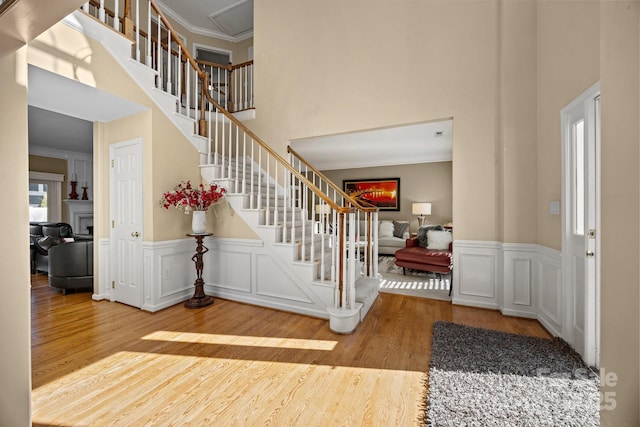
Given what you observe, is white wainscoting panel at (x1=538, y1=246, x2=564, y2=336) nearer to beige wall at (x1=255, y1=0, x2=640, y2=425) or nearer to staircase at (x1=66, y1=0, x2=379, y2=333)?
beige wall at (x1=255, y1=0, x2=640, y2=425)

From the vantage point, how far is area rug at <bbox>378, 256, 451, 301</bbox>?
3.91 meters

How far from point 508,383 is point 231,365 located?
1.96 metres

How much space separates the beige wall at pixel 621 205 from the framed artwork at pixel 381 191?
6659 millimetres

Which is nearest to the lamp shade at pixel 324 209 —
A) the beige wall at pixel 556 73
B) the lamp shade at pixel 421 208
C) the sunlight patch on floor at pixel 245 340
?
the sunlight patch on floor at pixel 245 340

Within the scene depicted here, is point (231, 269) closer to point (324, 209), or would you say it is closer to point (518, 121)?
point (324, 209)

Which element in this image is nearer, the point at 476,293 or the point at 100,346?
the point at 100,346

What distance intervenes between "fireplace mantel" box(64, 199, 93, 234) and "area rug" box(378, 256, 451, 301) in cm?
Answer: 771

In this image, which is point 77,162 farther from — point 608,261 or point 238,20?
point 608,261

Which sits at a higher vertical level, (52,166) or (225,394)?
(52,166)

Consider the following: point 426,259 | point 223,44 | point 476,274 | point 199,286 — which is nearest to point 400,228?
point 426,259

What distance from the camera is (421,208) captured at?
22.3 ft

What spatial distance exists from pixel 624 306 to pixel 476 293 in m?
2.86

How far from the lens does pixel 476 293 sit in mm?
3361

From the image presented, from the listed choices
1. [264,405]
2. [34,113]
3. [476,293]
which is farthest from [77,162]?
[476,293]
